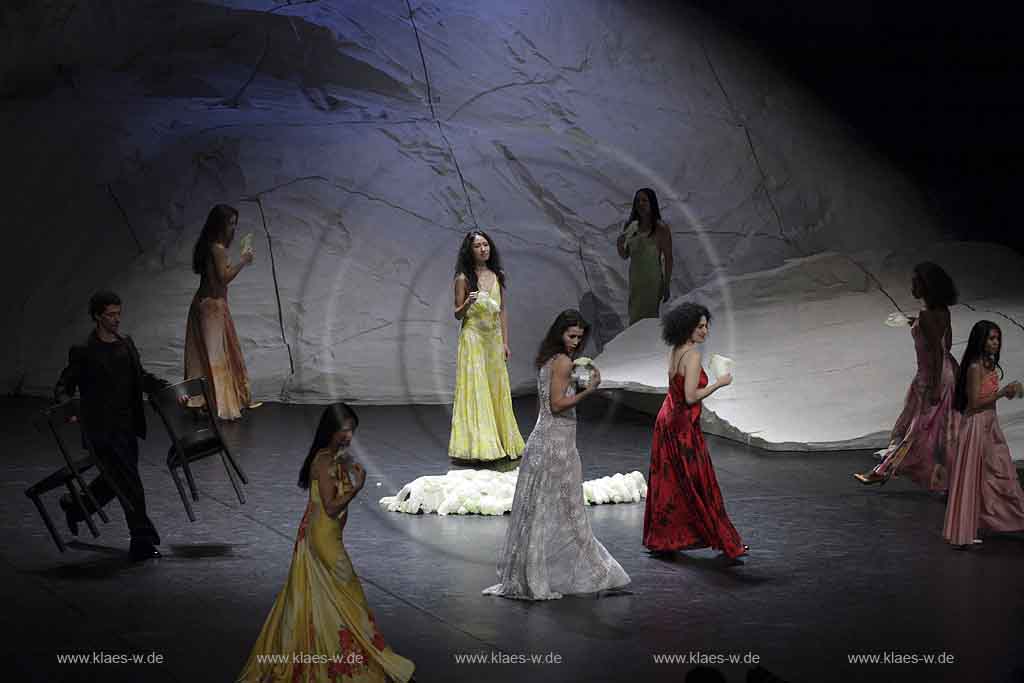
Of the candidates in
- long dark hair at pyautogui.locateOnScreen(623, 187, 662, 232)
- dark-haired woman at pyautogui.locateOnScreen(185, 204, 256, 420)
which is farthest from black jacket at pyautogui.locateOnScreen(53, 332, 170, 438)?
long dark hair at pyautogui.locateOnScreen(623, 187, 662, 232)

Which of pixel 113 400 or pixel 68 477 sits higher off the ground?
pixel 113 400

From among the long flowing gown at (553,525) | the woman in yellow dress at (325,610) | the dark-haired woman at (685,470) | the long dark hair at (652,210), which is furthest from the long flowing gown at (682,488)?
the long dark hair at (652,210)

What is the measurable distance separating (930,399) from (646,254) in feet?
15.0

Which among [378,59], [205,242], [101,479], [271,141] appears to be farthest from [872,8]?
[101,479]

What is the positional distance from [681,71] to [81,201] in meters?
6.91

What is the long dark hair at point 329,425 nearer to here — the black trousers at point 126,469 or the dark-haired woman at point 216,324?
the black trousers at point 126,469

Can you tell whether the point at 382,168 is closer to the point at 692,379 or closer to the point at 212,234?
the point at 212,234

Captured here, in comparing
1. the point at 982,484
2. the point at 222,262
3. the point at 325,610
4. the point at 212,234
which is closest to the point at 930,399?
the point at 982,484

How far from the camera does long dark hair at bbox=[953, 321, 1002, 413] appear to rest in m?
7.04

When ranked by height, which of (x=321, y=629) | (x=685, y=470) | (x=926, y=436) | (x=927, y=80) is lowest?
(x=321, y=629)

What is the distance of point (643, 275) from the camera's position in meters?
12.9

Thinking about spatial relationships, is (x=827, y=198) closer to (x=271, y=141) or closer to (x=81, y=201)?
(x=271, y=141)

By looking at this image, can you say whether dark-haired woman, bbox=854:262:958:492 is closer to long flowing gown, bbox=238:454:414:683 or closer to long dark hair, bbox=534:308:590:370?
long dark hair, bbox=534:308:590:370

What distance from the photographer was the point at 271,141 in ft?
45.7
